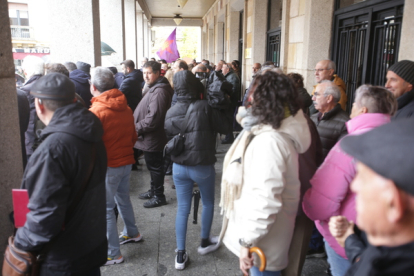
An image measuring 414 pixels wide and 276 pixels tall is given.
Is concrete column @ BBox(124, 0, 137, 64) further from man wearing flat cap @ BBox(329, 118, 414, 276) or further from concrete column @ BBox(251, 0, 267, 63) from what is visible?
man wearing flat cap @ BBox(329, 118, 414, 276)

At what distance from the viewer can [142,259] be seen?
3221mm

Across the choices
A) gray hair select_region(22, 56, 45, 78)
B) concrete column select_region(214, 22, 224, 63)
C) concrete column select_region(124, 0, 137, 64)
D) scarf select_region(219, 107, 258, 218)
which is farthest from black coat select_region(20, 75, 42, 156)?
concrete column select_region(214, 22, 224, 63)

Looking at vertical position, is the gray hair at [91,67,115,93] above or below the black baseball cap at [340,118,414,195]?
above

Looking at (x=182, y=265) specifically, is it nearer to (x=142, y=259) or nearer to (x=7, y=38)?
(x=142, y=259)

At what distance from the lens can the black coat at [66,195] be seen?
1734 mm

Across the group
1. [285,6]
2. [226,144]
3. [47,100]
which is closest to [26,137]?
[47,100]

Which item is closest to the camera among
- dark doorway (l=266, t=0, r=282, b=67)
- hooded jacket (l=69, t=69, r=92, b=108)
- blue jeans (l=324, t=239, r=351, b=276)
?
blue jeans (l=324, t=239, r=351, b=276)

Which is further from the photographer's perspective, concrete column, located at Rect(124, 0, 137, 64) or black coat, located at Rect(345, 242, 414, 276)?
concrete column, located at Rect(124, 0, 137, 64)

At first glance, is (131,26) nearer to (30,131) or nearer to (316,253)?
(30,131)

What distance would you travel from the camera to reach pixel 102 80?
308 cm

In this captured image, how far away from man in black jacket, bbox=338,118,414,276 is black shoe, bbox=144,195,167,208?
3.63m

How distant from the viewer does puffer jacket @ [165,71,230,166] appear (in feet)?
9.84

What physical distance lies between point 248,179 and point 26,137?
297 centimetres

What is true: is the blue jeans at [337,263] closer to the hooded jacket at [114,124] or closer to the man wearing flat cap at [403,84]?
the man wearing flat cap at [403,84]
